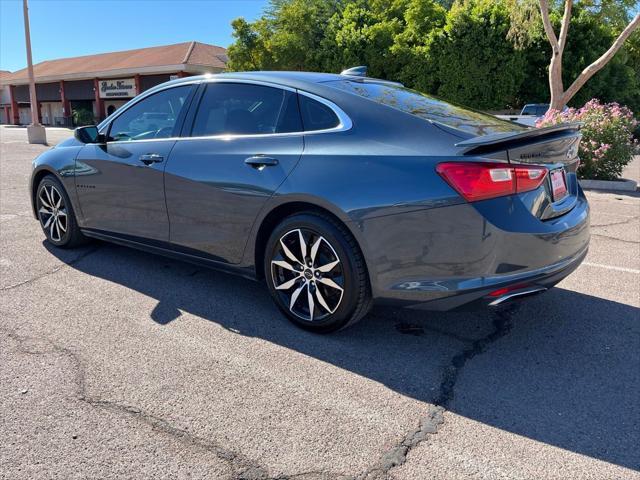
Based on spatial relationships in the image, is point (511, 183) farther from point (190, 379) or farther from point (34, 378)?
point (34, 378)

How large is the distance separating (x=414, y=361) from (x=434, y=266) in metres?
0.62

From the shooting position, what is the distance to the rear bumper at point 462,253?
2.86 m

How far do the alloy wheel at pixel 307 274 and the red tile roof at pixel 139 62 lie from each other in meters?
32.8

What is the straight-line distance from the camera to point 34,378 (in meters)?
2.96

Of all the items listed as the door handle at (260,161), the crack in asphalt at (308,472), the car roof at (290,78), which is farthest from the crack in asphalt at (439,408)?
the car roof at (290,78)

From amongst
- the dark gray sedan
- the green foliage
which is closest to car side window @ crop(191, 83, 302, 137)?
the dark gray sedan

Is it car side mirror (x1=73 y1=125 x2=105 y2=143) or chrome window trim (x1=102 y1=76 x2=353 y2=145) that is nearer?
chrome window trim (x1=102 y1=76 x2=353 y2=145)

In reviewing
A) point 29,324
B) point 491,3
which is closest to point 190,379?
point 29,324

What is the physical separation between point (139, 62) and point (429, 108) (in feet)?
126

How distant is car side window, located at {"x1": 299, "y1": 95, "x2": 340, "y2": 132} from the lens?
3.40 meters

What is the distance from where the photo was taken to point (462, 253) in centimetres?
289

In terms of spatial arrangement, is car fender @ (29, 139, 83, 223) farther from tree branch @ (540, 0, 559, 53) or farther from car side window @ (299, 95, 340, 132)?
tree branch @ (540, 0, 559, 53)

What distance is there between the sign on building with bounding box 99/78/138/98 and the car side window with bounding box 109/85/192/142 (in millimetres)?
35738

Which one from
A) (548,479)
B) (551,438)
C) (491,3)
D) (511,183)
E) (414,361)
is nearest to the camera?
(548,479)
